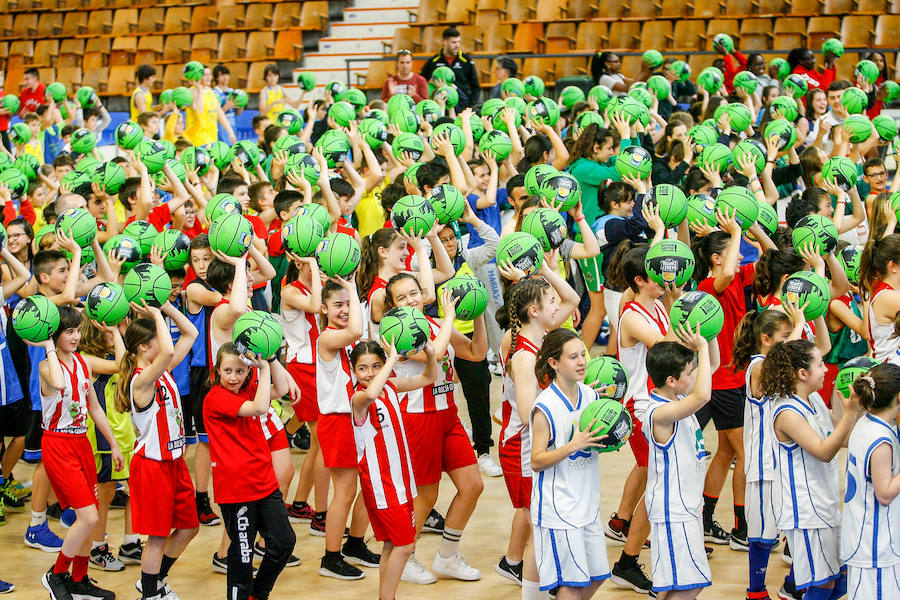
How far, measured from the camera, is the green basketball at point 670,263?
4770 mm

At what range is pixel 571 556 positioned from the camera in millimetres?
3998

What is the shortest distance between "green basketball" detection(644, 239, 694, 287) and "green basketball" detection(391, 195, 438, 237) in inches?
44.3

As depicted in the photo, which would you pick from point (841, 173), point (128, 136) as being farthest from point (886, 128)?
point (128, 136)

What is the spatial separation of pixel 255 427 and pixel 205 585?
104cm

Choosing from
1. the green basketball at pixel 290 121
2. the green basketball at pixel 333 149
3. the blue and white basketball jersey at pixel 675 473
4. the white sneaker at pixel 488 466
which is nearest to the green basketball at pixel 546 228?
the blue and white basketball jersey at pixel 675 473

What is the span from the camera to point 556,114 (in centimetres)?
864

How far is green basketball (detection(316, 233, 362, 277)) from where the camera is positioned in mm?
4953

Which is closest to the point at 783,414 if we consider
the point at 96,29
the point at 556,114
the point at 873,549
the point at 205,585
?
the point at 873,549

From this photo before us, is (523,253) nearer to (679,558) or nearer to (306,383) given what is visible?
(679,558)

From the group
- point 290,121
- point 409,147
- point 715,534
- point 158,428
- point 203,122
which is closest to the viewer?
point 158,428

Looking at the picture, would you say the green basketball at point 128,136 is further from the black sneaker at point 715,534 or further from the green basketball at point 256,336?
the black sneaker at point 715,534

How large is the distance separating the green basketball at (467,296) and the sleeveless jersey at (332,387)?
29.4 inches

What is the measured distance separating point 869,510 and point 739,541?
4.86 ft

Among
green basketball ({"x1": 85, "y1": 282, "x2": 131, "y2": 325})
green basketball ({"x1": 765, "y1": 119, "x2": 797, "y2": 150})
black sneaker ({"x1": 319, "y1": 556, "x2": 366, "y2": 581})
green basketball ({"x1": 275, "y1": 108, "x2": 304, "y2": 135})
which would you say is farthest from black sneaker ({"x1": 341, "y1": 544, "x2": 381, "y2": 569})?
green basketball ({"x1": 275, "y1": 108, "x2": 304, "y2": 135})
